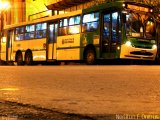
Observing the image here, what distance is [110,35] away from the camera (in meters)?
22.6

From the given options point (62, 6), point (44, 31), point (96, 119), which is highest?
point (62, 6)

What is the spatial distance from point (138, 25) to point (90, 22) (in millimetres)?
2786

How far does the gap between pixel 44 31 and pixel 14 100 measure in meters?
21.8

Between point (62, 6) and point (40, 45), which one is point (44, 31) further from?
point (62, 6)

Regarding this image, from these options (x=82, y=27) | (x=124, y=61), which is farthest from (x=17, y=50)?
(x=124, y=61)

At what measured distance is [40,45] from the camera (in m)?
28.5

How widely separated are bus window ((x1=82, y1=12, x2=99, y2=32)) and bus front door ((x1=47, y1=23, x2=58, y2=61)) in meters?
3.18

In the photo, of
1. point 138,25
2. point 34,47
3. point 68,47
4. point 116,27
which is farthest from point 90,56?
point 34,47

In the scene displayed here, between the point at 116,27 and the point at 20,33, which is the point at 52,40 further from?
the point at 116,27

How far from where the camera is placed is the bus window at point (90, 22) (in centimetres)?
2345

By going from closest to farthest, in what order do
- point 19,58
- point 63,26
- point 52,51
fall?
point 63,26
point 52,51
point 19,58

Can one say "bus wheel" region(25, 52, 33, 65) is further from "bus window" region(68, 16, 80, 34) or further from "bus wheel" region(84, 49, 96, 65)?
"bus wheel" region(84, 49, 96, 65)

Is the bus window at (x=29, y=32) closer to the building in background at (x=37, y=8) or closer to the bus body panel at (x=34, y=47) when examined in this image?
the bus body panel at (x=34, y=47)

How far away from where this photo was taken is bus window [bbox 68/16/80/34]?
24.8 metres
